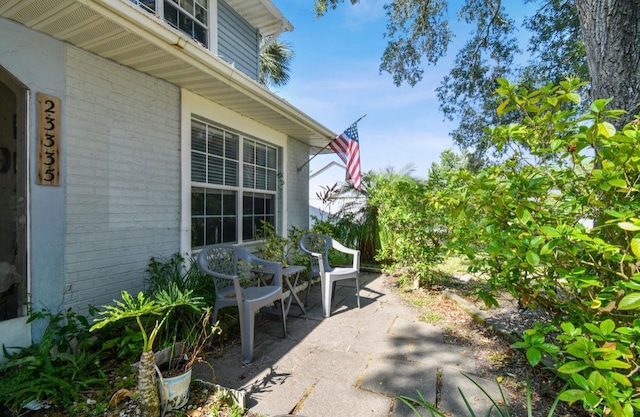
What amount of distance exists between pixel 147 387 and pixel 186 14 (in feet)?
16.3

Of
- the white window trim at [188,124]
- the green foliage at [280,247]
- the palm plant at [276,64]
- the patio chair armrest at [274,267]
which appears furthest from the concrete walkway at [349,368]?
the palm plant at [276,64]

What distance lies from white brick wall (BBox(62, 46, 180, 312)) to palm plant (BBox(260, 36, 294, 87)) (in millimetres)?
11548

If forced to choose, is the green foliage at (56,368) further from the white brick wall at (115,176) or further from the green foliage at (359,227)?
the green foliage at (359,227)

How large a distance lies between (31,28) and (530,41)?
31.3 ft

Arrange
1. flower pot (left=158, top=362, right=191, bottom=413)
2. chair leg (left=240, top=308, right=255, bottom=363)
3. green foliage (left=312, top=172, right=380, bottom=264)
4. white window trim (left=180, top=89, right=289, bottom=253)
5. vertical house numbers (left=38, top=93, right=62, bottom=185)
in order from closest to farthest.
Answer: flower pot (left=158, top=362, right=191, bottom=413) < vertical house numbers (left=38, top=93, right=62, bottom=185) < chair leg (left=240, top=308, right=255, bottom=363) < white window trim (left=180, top=89, right=289, bottom=253) < green foliage (left=312, top=172, right=380, bottom=264)

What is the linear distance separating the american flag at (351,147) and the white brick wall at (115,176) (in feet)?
9.92

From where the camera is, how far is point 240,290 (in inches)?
106

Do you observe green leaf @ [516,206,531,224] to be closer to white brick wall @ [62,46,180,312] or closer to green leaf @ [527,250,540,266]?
green leaf @ [527,250,540,266]

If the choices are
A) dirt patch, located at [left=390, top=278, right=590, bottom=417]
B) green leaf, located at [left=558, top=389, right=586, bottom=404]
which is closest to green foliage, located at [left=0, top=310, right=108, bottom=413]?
green leaf, located at [left=558, top=389, right=586, bottom=404]

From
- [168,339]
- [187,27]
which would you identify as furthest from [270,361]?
[187,27]

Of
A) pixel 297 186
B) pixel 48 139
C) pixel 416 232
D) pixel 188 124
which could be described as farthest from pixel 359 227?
pixel 48 139

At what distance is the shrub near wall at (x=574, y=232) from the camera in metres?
1.18

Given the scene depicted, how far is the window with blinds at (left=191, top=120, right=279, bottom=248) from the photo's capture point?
4094 millimetres

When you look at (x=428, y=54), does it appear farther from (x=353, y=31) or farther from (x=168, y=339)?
(x=168, y=339)
